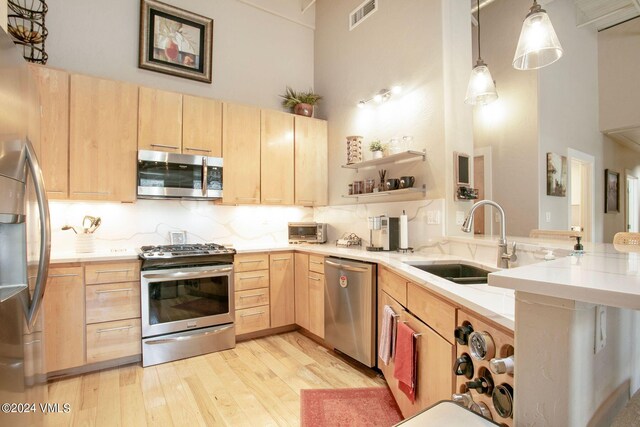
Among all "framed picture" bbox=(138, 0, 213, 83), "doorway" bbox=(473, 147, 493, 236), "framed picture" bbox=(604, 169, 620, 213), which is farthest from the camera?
"framed picture" bbox=(604, 169, 620, 213)

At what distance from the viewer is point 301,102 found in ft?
12.5

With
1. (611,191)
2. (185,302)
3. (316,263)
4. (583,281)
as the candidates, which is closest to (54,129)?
(185,302)

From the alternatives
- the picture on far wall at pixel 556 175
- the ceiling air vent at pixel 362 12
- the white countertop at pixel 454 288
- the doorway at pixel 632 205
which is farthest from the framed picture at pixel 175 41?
the doorway at pixel 632 205

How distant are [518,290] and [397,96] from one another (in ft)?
8.92

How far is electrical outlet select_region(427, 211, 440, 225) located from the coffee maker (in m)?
0.27

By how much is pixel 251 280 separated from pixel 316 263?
67cm

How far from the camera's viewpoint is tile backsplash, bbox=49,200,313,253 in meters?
2.80

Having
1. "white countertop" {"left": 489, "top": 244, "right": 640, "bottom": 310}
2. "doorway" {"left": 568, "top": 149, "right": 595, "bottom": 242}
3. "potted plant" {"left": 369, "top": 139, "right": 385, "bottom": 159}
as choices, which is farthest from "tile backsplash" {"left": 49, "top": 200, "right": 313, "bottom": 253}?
"doorway" {"left": 568, "top": 149, "right": 595, "bottom": 242}

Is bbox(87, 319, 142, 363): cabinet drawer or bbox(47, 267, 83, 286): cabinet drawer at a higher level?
bbox(47, 267, 83, 286): cabinet drawer

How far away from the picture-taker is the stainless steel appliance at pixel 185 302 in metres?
2.58

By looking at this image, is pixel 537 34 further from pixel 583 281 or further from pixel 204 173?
pixel 204 173

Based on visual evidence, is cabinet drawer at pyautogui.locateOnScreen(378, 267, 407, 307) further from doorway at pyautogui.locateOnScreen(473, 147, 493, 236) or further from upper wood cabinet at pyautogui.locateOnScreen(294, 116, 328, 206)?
doorway at pyautogui.locateOnScreen(473, 147, 493, 236)

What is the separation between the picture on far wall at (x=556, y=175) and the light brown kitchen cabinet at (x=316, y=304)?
284cm

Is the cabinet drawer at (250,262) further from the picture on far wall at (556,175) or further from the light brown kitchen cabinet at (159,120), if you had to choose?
the picture on far wall at (556,175)
